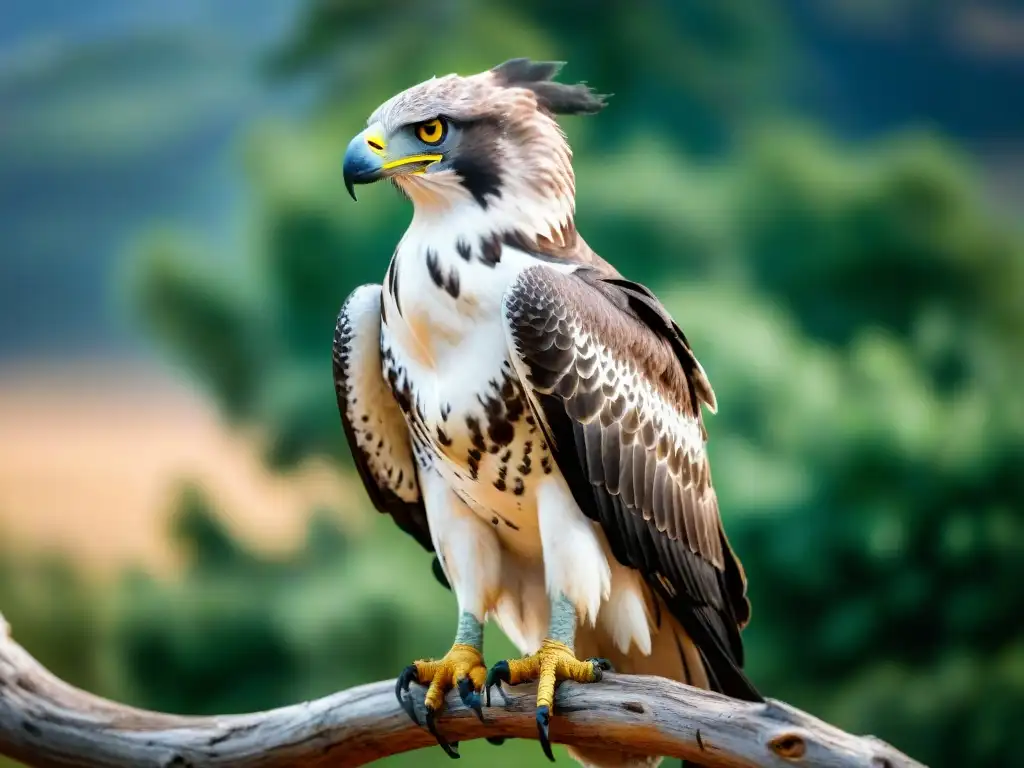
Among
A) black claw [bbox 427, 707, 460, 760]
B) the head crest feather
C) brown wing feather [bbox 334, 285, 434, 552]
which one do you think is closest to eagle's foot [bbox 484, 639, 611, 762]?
black claw [bbox 427, 707, 460, 760]

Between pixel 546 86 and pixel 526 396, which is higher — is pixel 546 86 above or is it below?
above

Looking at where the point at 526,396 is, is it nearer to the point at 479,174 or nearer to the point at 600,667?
the point at 479,174

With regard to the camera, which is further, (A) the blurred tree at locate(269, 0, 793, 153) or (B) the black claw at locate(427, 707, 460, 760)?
(A) the blurred tree at locate(269, 0, 793, 153)

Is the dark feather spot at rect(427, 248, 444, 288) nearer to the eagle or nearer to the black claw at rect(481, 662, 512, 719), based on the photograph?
the eagle

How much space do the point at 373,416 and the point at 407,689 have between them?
1.97 ft

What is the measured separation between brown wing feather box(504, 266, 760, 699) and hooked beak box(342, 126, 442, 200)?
0.31m

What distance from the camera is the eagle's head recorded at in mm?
2355

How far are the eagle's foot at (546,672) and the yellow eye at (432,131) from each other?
40.6 inches

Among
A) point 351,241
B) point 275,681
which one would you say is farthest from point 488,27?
point 275,681

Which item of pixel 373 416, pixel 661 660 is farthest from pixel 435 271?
pixel 661 660

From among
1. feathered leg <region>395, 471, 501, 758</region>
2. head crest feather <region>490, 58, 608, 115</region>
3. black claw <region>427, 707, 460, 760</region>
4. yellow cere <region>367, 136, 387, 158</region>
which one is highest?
head crest feather <region>490, 58, 608, 115</region>

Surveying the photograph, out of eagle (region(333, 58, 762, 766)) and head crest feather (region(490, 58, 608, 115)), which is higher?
head crest feather (region(490, 58, 608, 115))

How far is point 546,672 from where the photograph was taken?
2.36m

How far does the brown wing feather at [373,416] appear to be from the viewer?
2.59 m
